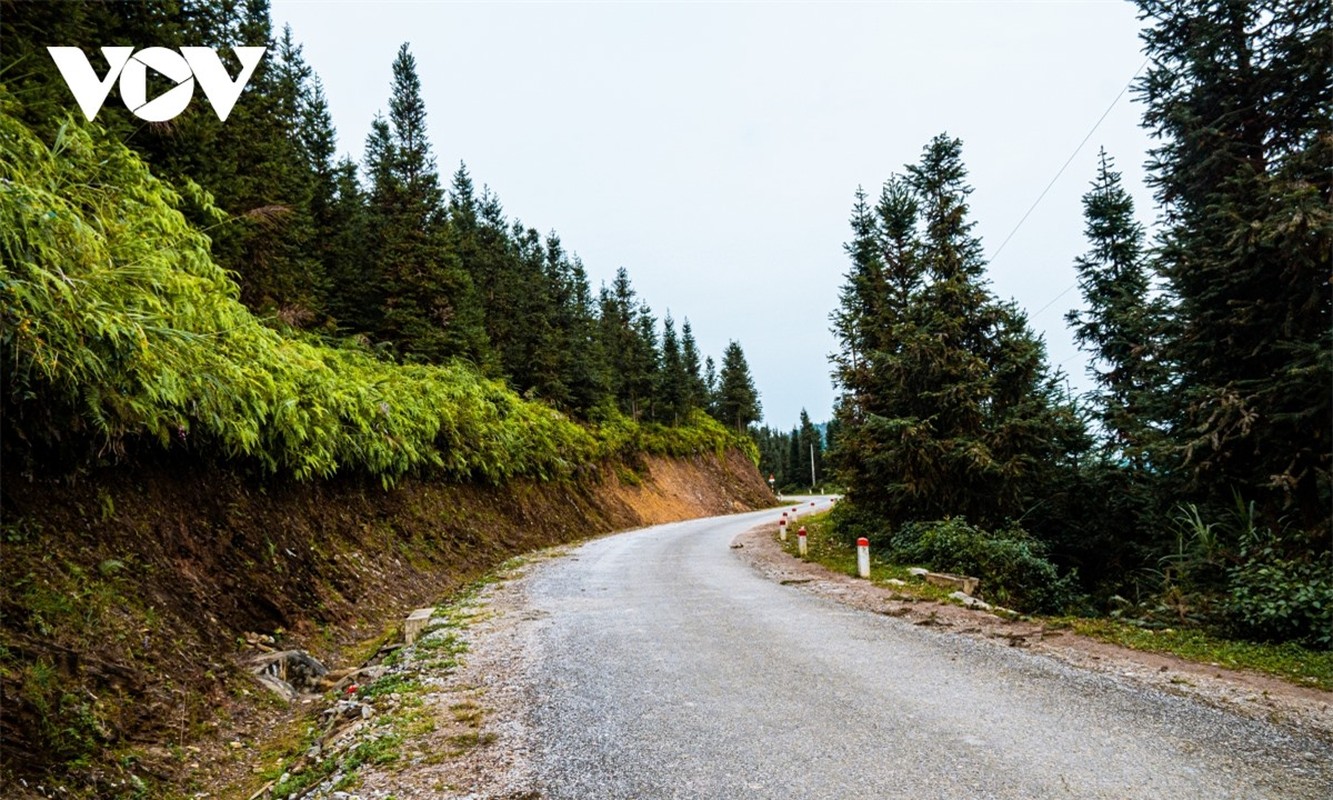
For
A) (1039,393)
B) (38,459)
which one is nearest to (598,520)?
(1039,393)

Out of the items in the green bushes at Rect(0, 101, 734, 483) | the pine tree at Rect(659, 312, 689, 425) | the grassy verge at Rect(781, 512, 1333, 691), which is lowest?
the grassy verge at Rect(781, 512, 1333, 691)

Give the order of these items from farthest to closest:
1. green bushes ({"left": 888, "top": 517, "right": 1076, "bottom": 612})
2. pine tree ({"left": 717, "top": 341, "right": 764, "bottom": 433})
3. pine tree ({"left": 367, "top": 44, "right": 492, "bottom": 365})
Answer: pine tree ({"left": 717, "top": 341, "right": 764, "bottom": 433})
pine tree ({"left": 367, "top": 44, "right": 492, "bottom": 365})
green bushes ({"left": 888, "top": 517, "right": 1076, "bottom": 612})

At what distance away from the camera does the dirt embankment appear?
379cm

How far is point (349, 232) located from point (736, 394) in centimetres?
4242

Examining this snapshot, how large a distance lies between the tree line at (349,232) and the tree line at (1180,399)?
13.8 meters

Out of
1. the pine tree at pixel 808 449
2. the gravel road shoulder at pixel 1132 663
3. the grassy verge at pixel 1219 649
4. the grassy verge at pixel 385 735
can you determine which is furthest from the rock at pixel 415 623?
the pine tree at pixel 808 449

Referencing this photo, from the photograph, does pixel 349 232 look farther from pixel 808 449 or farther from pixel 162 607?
pixel 808 449

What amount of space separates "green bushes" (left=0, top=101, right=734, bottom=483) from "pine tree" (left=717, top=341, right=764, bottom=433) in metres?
53.8

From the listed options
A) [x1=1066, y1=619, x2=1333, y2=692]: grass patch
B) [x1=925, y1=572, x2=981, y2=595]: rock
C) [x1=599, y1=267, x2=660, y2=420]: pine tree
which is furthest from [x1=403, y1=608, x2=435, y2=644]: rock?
[x1=599, y1=267, x2=660, y2=420]: pine tree

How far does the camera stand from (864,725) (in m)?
4.28

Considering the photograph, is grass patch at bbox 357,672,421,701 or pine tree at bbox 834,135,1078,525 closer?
grass patch at bbox 357,672,421,701

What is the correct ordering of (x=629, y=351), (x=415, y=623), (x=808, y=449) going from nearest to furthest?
1. (x=415, y=623)
2. (x=629, y=351)
3. (x=808, y=449)

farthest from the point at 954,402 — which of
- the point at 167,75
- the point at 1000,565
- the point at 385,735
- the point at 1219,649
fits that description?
the point at 167,75

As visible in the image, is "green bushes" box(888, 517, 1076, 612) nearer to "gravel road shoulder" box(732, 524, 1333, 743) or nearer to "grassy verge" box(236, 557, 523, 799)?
"gravel road shoulder" box(732, 524, 1333, 743)
